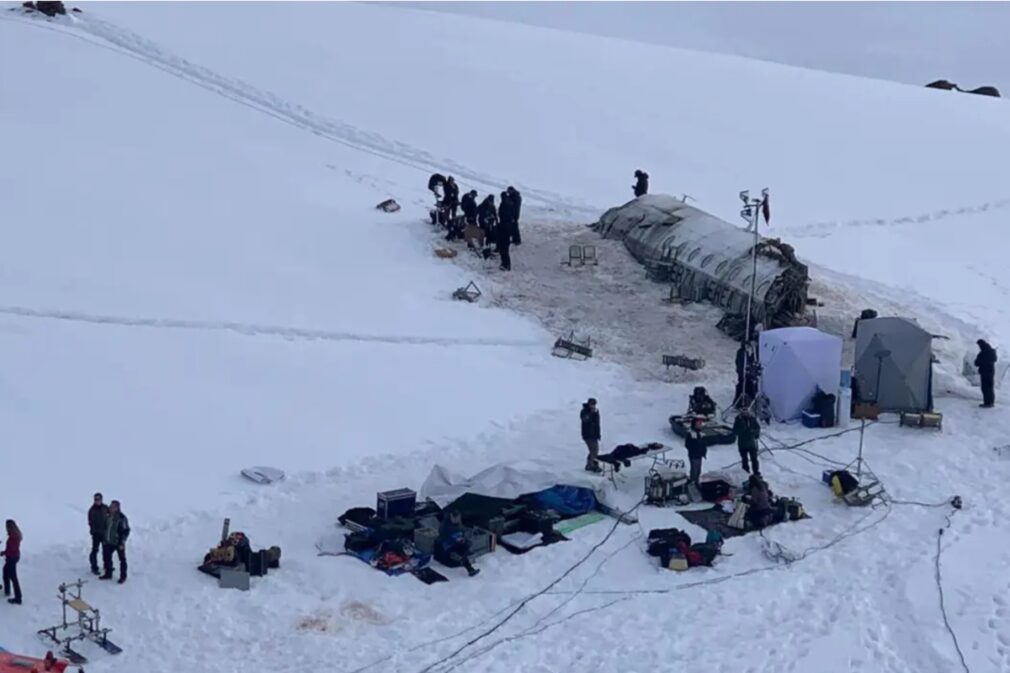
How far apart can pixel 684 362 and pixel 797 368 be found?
7.66 feet

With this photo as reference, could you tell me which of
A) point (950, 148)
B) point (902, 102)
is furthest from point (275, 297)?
point (902, 102)

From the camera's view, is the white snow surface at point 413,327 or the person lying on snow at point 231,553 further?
the person lying on snow at point 231,553

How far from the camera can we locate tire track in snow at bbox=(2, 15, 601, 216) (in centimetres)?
3033

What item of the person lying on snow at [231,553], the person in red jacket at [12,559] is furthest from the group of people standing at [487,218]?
the person in red jacket at [12,559]

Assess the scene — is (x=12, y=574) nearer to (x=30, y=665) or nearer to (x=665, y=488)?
(x=30, y=665)

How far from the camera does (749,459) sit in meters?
16.8

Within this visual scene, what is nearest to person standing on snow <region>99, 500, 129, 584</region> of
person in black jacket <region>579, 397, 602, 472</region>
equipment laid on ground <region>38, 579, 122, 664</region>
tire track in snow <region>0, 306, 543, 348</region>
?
equipment laid on ground <region>38, 579, 122, 664</region>

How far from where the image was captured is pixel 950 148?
3803cm

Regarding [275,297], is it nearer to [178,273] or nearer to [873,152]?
[178,273]

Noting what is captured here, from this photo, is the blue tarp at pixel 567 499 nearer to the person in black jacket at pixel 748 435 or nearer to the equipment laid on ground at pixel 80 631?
the person in black jacket at pixel 748 435

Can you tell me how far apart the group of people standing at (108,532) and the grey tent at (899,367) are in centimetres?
1017

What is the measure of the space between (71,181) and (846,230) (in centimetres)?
1646

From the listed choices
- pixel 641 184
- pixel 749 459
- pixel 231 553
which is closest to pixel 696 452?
pixel 749 459

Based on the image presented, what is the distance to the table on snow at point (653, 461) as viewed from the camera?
1633cm
